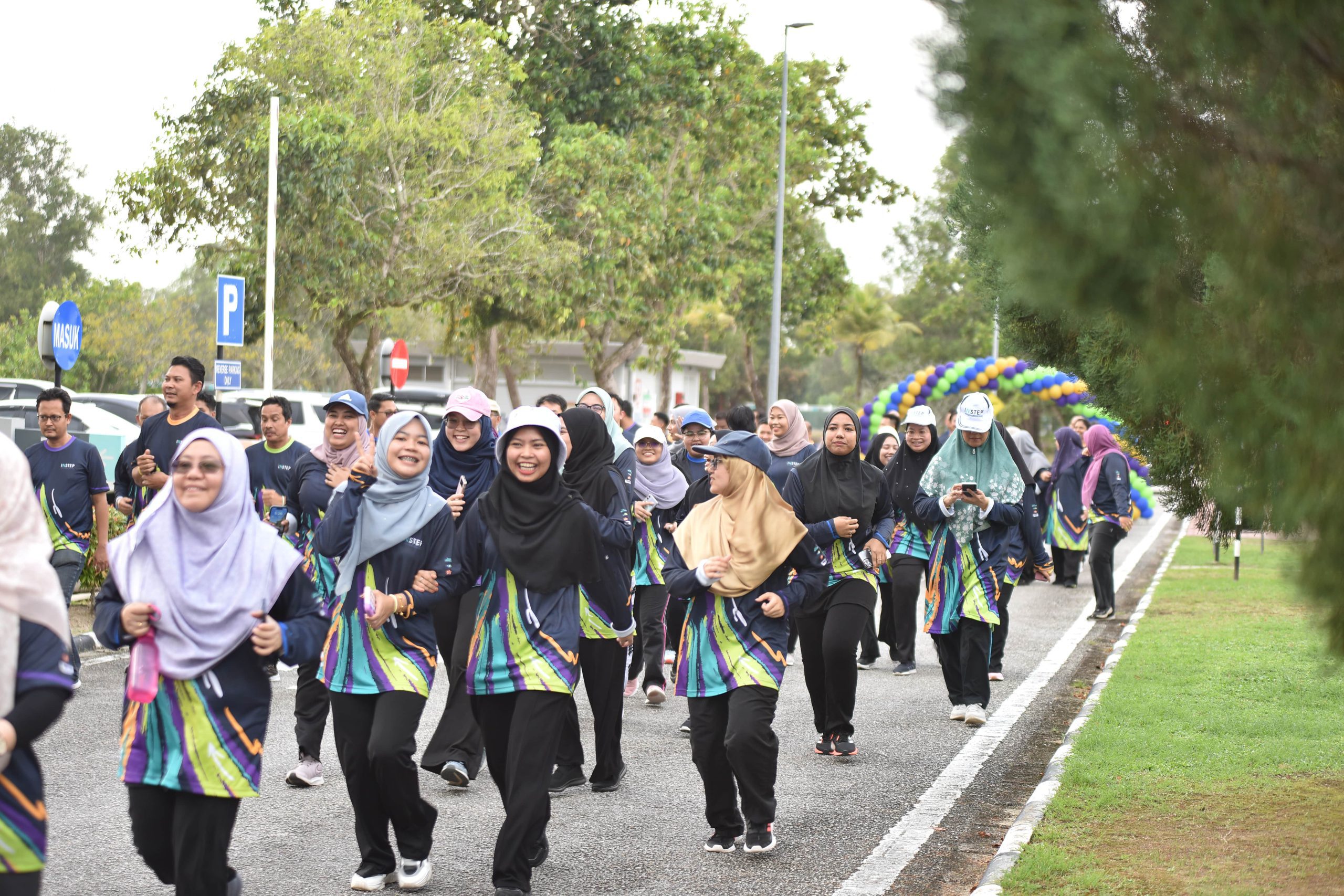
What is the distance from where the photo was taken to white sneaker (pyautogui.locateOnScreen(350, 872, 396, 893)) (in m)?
5.64

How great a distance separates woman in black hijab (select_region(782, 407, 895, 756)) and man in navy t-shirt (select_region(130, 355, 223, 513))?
11.9 ft

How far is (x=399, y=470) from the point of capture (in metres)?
5.79

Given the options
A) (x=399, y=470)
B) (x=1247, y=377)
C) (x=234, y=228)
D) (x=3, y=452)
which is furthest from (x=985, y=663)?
(x=234, y=228)

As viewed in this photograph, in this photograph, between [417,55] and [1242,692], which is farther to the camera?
[417,55]

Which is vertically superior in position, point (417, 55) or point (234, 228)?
point (417, 55)

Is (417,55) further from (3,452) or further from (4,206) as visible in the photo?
(4,206)

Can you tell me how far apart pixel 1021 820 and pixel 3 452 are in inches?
186

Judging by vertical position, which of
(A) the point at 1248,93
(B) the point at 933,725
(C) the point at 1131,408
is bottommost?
(B) the point at 933,725

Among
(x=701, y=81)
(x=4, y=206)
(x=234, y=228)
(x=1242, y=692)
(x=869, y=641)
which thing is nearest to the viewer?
(x=1242, y=692)

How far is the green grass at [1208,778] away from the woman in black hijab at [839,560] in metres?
1.32

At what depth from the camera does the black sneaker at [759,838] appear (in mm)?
6359

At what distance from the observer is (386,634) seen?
18.7 ft

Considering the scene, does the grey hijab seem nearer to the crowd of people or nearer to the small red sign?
the crowd of people

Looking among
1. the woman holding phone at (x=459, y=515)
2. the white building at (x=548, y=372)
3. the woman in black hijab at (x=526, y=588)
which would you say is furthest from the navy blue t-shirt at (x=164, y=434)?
the white building at (x=548, y=372)
